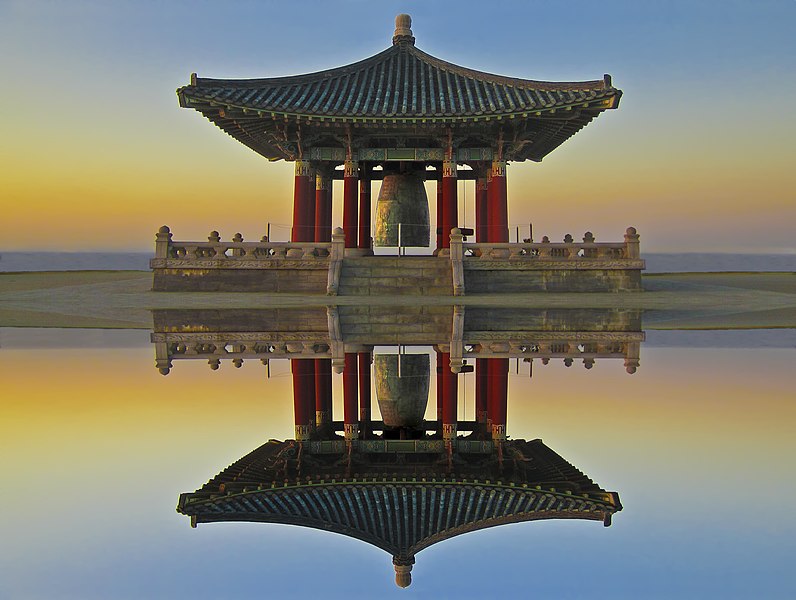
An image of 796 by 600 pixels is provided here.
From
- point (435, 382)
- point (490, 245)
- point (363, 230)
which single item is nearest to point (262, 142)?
point (363, 230)

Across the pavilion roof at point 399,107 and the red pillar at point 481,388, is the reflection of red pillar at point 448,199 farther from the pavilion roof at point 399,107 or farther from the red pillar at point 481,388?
the red pillar at point 481,388

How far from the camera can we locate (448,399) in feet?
30.3

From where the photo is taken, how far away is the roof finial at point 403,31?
33344 mm

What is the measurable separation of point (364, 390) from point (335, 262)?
54.1ft

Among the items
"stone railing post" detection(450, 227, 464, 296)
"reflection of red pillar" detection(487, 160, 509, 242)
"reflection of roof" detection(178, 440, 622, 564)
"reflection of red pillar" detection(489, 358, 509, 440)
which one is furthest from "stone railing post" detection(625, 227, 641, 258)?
"reflection of roof" detection(178, 440, 622, 564)

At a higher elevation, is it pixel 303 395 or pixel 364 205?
pixel 364 205

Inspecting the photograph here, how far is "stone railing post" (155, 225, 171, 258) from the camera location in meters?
27.0

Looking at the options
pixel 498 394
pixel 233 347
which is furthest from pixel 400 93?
pixel 498 394

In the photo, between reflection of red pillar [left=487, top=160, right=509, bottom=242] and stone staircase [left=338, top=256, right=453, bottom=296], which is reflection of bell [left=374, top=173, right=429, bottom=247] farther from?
stone staircase [left=338, top=256, right=453, bottom=296]

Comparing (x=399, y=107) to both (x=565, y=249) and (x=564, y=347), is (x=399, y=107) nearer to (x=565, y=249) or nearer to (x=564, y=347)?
(x=565, y=249)

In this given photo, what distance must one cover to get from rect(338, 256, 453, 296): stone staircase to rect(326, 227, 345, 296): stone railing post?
268mm

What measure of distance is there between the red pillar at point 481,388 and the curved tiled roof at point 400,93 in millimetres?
16976

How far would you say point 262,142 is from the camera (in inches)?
1289

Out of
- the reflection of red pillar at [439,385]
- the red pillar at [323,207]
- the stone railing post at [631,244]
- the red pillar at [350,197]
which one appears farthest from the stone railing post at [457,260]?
the reflection of red pillar at [439,385]
